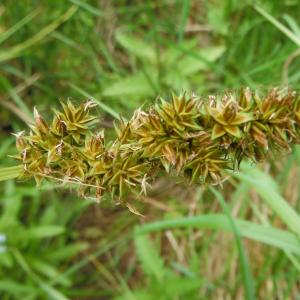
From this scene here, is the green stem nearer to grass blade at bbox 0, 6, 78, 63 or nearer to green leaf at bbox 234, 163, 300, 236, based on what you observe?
green leaf at bbox 234, 163, 300, 236

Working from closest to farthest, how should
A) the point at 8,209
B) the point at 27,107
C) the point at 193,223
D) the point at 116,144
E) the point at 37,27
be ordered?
the point at 116,144, the point at 193,223, the point at 8,209, the point at 37,27, the point at 27,107

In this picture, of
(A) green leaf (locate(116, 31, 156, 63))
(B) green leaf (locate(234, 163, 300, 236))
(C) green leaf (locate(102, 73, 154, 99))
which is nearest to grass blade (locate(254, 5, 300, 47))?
(B) green leaf (locate(234, 163, 300, 236))

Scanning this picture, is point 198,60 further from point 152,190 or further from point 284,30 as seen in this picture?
point 284,30

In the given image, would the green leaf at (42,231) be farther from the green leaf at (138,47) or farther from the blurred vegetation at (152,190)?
the green leaf at (138,47)

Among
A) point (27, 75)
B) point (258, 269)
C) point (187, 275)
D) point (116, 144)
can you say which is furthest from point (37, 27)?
point (116, 144)

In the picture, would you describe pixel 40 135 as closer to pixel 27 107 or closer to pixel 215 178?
pixel 215 178

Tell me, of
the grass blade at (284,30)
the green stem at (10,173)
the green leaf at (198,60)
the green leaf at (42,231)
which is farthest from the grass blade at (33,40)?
the green stem at (10,173)
